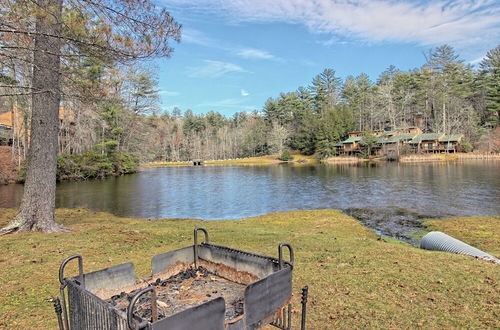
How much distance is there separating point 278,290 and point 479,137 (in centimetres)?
6978

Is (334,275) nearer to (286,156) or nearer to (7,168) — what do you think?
(7,168)

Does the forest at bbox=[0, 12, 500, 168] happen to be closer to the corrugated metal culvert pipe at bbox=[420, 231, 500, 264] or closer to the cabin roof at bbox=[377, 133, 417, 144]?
the cabin roof at bbox=[377, 133, 417, 144]

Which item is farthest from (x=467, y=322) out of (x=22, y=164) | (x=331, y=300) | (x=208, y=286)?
(x=22, y=164)

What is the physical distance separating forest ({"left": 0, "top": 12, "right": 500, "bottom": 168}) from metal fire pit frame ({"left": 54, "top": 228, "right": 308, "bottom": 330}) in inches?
1187

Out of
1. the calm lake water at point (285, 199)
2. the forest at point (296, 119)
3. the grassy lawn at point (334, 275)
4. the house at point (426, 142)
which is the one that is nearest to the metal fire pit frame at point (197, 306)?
the grassy lawn at point (334, 275)

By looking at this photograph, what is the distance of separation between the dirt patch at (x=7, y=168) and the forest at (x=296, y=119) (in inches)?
40.2

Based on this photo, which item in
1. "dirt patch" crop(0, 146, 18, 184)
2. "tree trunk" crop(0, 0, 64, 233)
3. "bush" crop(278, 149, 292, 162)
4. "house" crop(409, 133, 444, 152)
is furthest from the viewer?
"bush" crop(278, 149, 292, 162)

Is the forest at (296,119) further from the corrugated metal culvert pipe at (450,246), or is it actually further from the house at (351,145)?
the corrugated metal culvert pipe at (450,246)

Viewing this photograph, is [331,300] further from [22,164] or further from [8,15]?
[22,164]

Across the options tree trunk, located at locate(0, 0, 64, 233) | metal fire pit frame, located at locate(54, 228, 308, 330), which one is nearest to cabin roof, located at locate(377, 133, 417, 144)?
tree trunk, located at locate(0, 0, 64, 233)

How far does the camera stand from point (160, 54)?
6973 mm

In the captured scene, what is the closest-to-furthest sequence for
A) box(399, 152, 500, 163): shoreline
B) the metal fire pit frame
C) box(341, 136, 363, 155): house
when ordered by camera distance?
1. the metal fire pit frame
2. box(399, 152, 500, 163): shoreline
3. box(341, 136, 363, 155): house

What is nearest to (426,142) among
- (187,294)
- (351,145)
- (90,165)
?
(351,145)

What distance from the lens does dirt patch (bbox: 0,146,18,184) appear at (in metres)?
30.0
